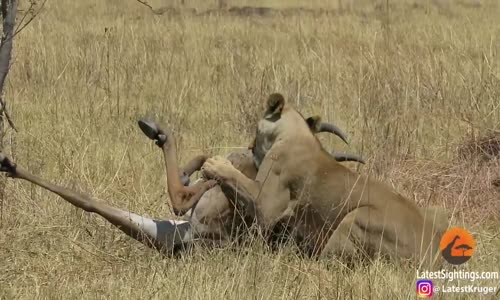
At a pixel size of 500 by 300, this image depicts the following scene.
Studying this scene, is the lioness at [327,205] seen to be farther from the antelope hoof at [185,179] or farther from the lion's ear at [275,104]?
the antelope hoof at [185,179]

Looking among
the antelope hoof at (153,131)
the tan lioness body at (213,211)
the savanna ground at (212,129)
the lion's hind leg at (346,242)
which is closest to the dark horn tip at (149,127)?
the antelope hoof at (153,131)

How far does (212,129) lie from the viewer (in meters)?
8.70

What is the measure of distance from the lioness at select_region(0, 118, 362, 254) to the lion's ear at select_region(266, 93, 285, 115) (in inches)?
15.1

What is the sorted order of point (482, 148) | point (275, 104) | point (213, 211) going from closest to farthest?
point (213, 211)
point (275, 104)
point (482, 148)

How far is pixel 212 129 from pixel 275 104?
303cm

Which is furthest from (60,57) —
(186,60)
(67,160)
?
(67,160)

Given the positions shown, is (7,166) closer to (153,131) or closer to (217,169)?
(153,131)

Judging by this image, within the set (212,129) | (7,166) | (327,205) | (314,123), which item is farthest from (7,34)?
(212,129)

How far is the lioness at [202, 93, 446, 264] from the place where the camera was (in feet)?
17.0

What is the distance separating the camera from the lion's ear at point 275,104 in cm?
567

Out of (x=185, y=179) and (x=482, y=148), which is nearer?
(x=185, y=179)

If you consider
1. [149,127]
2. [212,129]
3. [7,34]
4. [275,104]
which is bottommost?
[212,129]

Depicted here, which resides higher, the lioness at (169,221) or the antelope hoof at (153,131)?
the antelope hoof at (153,131)

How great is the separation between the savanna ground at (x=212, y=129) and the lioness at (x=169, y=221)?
129mm
